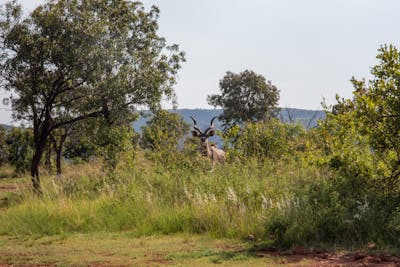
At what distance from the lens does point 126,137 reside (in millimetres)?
18812

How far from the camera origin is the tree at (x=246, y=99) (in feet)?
164

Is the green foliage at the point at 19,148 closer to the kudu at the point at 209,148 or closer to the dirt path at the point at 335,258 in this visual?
the kudu at the point at 209,148

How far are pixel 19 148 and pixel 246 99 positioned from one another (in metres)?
20.1

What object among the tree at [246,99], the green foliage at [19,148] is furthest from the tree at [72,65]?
the tree at [246,99]

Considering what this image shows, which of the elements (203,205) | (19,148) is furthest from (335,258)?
(19,148)

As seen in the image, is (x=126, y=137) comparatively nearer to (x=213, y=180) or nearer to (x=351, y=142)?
(x=213, y=180)

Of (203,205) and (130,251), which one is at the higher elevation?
(203,205)

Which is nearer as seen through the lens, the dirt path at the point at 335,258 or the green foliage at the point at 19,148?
the dirt path at the point at 335,258

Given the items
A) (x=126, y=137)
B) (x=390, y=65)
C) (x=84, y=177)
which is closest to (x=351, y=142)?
(x=390, y=65)

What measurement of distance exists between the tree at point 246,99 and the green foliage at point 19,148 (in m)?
16.8

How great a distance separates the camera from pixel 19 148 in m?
39.5

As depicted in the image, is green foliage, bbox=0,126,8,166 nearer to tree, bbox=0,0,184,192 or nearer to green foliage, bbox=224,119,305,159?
tree, bbox=0,0,184,192

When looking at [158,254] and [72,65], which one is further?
[72,65]

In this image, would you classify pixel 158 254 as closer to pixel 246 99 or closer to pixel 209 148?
pixel 209 148
